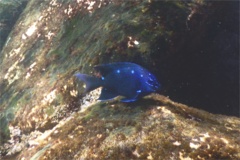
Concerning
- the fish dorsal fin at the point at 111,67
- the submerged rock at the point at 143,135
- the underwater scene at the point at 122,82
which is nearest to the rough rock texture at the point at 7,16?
the underwater scene at the point at 122,82

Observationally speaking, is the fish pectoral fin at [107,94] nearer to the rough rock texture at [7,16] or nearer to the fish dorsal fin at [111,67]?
the fish dorsal fin at [111,67]

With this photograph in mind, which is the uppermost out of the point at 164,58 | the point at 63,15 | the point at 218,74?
the point at 63,15

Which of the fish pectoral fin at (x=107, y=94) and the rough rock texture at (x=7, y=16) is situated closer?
the fish pectoral fin at (x=107, y=94)

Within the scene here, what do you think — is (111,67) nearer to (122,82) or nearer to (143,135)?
(122,82)

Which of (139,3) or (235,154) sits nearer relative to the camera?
(235,154)

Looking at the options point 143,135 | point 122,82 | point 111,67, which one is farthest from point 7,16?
point 143,135

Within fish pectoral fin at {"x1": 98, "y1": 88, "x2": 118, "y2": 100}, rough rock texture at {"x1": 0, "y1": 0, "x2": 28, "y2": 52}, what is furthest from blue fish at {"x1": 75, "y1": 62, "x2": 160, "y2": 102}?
rough rock texture at {"x1": 0, "y1": 0, "x2": 28, "y2": 52}

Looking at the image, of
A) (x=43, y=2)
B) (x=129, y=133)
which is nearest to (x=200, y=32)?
(x=129, y=133)

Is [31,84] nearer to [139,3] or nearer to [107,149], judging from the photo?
[139,3]
